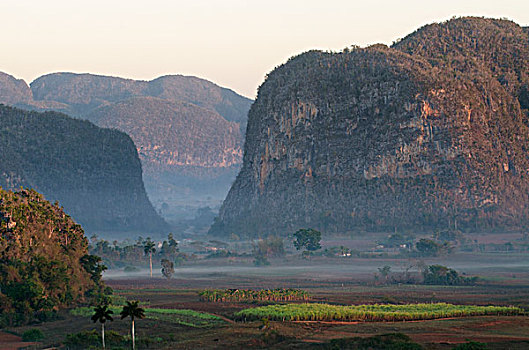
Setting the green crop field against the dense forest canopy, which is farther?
the dense forest canopy

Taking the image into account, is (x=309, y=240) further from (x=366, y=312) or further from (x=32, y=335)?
(x=32, y=335)

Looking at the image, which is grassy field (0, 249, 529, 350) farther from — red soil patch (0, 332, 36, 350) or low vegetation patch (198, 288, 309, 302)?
low vegetation patch (198, 288, 309, 302)

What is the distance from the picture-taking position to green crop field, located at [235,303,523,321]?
3359 inches

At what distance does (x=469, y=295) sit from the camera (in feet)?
371

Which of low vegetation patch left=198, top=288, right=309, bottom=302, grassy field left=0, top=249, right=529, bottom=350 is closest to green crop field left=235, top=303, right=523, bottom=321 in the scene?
grassy field left=0, top=249, right=529, bottom=350

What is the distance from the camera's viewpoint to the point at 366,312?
87125 millimetres

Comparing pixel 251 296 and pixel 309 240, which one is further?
pixel 309 240

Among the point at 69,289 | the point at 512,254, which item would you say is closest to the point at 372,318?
the point at 69,289

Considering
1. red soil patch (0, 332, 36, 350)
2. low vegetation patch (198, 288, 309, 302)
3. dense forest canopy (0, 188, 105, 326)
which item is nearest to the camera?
red soil patch (0, 332, 36, 350)

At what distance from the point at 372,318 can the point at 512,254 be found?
103m

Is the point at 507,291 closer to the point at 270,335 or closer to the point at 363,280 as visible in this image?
the point at 363,280

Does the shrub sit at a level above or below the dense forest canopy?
below

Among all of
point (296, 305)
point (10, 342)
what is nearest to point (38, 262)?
point (10, 342)

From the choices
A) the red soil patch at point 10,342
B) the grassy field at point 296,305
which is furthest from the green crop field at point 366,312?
the red soil patch at point 10,342
